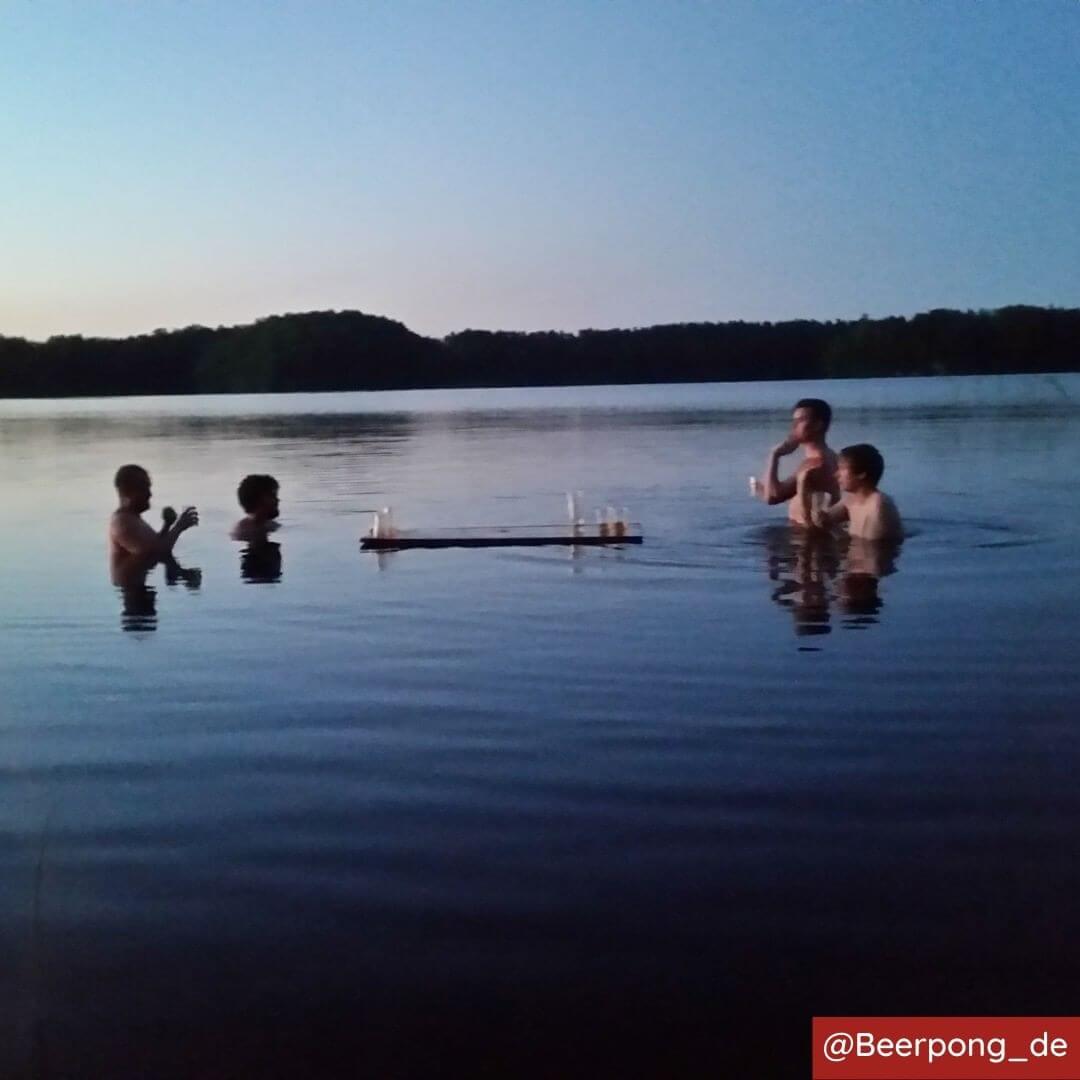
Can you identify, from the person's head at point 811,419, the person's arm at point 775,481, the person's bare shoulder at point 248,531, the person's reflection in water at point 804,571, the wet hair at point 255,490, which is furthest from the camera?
the person's bare shoulder at point 248,531

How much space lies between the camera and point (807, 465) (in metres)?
13.5

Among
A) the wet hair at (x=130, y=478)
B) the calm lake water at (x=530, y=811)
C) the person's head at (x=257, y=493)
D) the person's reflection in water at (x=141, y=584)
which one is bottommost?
the calm lake water at (x=530, y=811)

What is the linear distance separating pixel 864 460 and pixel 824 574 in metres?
1.53

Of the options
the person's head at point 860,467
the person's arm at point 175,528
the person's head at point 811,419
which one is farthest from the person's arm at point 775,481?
the person's arm at point 175,528

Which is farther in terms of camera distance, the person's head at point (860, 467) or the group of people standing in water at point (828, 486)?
the group of people standing in water at point (828, 486)

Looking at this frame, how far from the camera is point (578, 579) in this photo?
10594 millimetres

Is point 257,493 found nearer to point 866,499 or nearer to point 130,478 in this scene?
point 130,478

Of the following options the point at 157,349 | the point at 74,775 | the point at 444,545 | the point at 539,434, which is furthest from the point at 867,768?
the point at 539,434

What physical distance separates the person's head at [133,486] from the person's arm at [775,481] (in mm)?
5738

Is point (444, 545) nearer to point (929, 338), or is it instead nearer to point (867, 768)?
point (867, 768)

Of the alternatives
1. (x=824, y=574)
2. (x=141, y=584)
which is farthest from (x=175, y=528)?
(x=824, y=574)

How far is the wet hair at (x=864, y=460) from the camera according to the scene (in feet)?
37.9

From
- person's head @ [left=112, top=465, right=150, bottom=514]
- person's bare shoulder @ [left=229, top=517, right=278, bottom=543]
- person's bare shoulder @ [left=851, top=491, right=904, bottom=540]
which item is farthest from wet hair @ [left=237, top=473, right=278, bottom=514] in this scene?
person's bare shoulder @ [left=851, top=491, right=904, bottom=540]

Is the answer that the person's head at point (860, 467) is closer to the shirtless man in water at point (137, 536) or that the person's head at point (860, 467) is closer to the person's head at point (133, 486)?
the shirtless man in water at point (137, 536)
